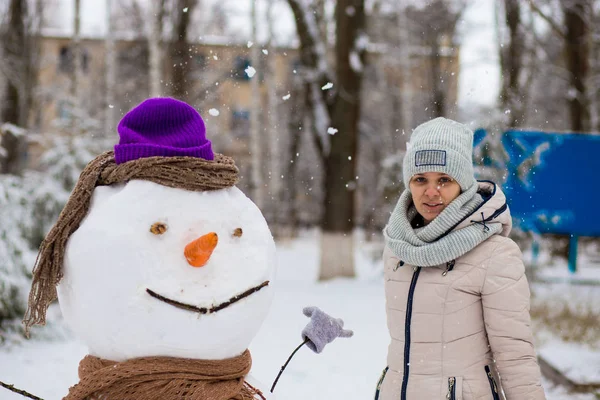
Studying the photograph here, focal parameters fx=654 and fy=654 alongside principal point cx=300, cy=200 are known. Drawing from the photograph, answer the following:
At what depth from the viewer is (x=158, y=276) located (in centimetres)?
225

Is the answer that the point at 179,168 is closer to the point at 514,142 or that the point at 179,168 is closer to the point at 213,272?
the point at 213,272

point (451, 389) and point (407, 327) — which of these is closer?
point (451, 389)

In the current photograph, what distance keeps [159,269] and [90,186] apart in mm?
443

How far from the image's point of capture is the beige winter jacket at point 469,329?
7.57ft

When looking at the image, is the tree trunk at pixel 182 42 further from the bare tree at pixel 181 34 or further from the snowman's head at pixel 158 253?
the snowman's head at pixel 158 253

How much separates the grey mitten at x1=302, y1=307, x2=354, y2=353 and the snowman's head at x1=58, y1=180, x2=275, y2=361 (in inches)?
12.1

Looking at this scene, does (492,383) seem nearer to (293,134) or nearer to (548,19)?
(548,19)

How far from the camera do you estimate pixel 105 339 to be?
231 centimetres

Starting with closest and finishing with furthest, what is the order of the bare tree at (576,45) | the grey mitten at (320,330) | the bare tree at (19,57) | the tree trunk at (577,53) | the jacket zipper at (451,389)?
the jacket zipper at (451,389) < the grey mitten at (320,330) < the bare tree at (576,45) < the tree trunk at (577,53) < the bare tree at (19,57)

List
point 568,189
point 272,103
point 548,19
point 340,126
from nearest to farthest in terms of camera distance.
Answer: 1. point 568,189
2. point 340,126
3. point 548,19
4. point 272,103

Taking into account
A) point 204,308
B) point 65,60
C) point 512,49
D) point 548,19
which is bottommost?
point 204,308

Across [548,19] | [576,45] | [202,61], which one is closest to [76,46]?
[202,61]

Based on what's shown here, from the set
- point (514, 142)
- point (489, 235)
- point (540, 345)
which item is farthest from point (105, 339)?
point (514, 142)

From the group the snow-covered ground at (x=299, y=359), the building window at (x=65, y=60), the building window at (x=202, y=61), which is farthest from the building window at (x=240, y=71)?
the building window at (x=65, y=60)
